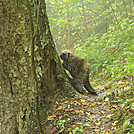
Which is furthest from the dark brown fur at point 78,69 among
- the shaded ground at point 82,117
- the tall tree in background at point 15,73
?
the tall tree in background at point 15,73

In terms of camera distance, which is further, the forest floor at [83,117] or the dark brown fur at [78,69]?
the dark brown fur at [78,69]

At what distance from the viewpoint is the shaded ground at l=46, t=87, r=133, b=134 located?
7.79 ft

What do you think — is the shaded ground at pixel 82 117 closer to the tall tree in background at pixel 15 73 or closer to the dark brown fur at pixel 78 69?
the tall tree in background at pixel 15 73

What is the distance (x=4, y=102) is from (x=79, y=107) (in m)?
1.45

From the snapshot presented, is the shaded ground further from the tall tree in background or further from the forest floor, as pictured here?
the tall tree in background

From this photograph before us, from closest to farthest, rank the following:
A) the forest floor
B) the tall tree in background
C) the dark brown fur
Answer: the tall tree in background < the forest floor < the dark brown fur

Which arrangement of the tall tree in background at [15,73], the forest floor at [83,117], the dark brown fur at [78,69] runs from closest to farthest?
the tall tree in background at [15,73]
the forest floor at [83,117]
the dark brown fur at [78,69]

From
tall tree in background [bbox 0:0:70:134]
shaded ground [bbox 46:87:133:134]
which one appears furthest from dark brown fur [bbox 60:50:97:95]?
tall tree in background [bbox 0:0:70:134]

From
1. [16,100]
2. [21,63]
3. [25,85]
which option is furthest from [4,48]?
[16,100]

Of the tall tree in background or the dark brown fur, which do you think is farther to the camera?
the dark brown fur

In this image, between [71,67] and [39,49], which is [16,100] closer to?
[39,49]

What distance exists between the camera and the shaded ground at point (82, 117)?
93.5 inches

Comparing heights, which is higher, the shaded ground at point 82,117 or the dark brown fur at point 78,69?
the dark brown fur at point 78,69

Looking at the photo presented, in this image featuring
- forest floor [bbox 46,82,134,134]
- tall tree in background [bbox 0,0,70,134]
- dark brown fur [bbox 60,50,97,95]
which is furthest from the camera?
dark brown fur [bbox 60,50,97,95]
